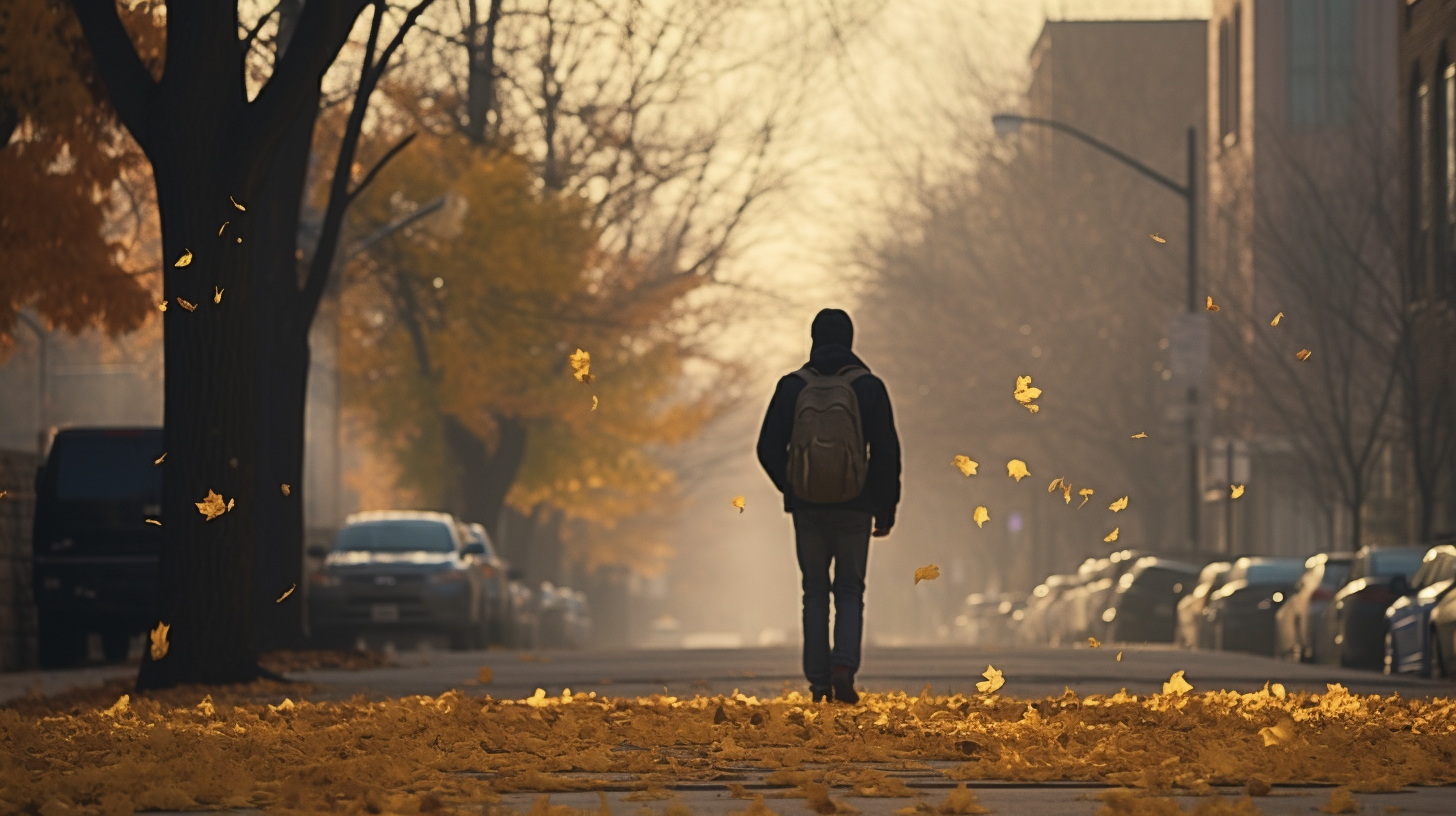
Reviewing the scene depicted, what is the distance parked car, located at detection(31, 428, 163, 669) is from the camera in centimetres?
2341

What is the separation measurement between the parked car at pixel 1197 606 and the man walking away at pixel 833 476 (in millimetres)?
19972

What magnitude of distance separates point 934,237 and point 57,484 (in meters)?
35.6

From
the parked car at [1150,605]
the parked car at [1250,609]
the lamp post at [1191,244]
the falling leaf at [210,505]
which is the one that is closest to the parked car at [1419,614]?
the parked car at [1250,609]

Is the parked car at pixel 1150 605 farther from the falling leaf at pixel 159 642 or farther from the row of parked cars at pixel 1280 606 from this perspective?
the falling leaf at pixel 159 642

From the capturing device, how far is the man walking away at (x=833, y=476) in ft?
40.9

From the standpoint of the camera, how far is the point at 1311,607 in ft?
87.5

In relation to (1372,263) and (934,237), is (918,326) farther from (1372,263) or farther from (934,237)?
(1372,263)

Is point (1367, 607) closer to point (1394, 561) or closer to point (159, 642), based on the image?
point (1394, 561)

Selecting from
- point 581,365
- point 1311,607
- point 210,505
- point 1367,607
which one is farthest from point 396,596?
point 581,365

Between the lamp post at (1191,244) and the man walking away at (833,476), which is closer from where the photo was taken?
the man walking away at (833,476)

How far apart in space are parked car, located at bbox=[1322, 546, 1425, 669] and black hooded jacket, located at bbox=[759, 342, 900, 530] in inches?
458

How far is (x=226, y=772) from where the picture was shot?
902 centimetres

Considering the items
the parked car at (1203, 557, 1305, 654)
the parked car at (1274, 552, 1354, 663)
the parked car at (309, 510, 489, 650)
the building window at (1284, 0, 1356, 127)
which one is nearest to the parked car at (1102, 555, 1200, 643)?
the parked car at (1203, 557, 1305, 654)

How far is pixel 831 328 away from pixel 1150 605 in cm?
2515
